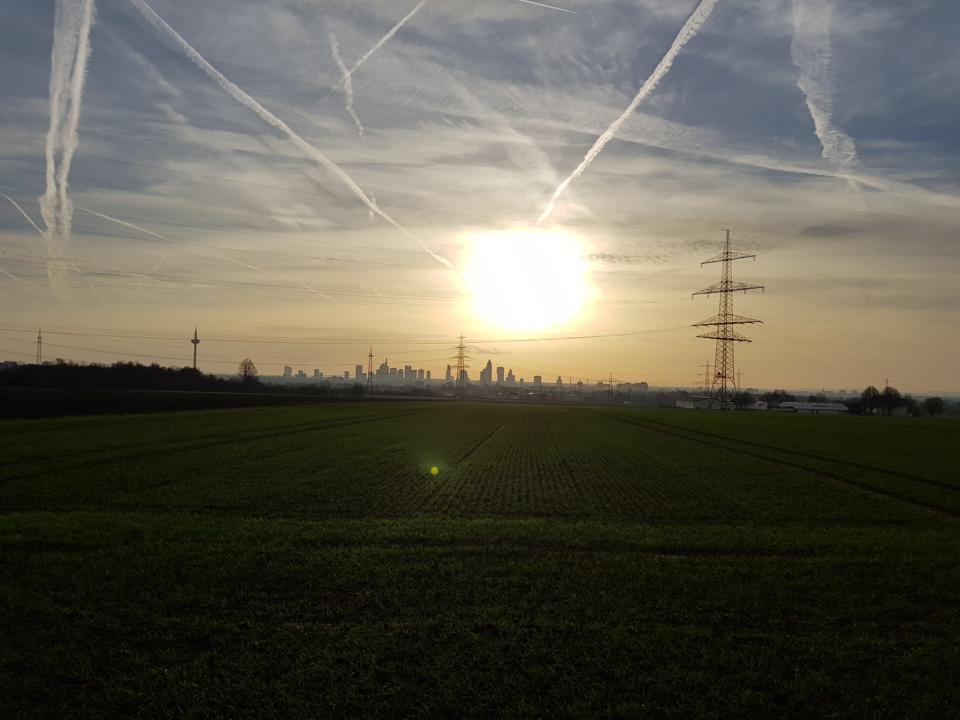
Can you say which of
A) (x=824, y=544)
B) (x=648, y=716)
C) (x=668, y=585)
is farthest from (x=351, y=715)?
(x=824, y=544)

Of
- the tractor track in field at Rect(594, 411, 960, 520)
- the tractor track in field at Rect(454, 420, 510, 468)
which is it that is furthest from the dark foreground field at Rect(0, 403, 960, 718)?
the tractor track in field at Rect(454, 420, 510, 468)

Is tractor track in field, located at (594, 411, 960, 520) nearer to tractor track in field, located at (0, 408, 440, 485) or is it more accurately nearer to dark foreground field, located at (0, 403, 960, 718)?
dark foreground field, located at (0, 403, 960, 718)

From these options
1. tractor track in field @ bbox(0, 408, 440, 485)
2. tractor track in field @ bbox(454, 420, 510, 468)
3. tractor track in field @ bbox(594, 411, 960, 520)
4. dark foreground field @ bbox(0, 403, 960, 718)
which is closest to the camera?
dark foreground field @ bbox(0, 403, 960, 718)

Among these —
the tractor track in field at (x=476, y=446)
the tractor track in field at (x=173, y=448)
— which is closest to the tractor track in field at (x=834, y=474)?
the tractor track in field at (x=476, y=446)

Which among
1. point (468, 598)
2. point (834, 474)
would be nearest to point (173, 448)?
point (468, 598)

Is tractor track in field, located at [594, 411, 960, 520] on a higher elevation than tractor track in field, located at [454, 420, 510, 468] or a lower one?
higher

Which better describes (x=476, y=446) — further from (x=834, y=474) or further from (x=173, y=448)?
(x=834, y=474)

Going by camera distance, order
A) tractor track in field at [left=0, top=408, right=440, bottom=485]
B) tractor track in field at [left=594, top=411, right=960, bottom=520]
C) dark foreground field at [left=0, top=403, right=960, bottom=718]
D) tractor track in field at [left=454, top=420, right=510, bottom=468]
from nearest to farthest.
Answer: dark foreground field at [left=0, top=403, right=960, bottom=718]
tractor track in field at [left=594, top=411, right=960, bottom=520]
tractor track in field at [left=0, top=408, right=440, bottom=485]
tractor track in field at [left=454, top=420, right=510, bottom=468]

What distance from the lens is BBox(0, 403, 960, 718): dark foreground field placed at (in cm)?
805

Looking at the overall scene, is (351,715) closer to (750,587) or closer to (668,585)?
(668,585)

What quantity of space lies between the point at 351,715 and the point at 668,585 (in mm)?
6861

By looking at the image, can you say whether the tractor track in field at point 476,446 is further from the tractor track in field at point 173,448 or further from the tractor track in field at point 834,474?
the tractor track in field at point 834,474

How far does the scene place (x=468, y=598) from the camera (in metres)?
11.6

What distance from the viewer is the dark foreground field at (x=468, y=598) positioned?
26.4 ft
